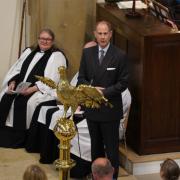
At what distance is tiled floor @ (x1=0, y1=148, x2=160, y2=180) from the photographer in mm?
6715

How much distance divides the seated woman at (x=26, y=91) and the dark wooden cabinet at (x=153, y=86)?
95 centimetres

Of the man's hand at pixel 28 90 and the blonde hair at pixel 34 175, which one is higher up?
the man's hand at pixel 28 90

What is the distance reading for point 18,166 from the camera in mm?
6953

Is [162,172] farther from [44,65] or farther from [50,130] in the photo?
[44,65]

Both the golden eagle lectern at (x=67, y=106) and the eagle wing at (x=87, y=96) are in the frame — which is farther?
the eagle wing at (x=87, y=96)

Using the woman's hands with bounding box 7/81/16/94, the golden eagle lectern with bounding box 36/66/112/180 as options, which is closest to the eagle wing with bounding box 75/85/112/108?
the golden eagle lectern with bounding box 36/66/112/180

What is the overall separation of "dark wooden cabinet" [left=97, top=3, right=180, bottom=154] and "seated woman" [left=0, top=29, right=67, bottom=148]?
3.11ft

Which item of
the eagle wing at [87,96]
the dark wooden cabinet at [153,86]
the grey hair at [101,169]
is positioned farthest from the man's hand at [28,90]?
the eagle wing at [87,96]

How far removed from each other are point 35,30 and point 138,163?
7.79ft

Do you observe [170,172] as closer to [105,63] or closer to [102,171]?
[102,171]

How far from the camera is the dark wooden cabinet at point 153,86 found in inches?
264

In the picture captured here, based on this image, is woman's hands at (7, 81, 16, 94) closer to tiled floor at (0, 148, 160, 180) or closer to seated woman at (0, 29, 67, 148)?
seated woman at (0, 29, 67, 148)

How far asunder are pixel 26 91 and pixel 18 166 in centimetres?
99

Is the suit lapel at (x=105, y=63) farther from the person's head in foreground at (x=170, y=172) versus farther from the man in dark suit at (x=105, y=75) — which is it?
the person's head in foreground at (x=170, y=172)
